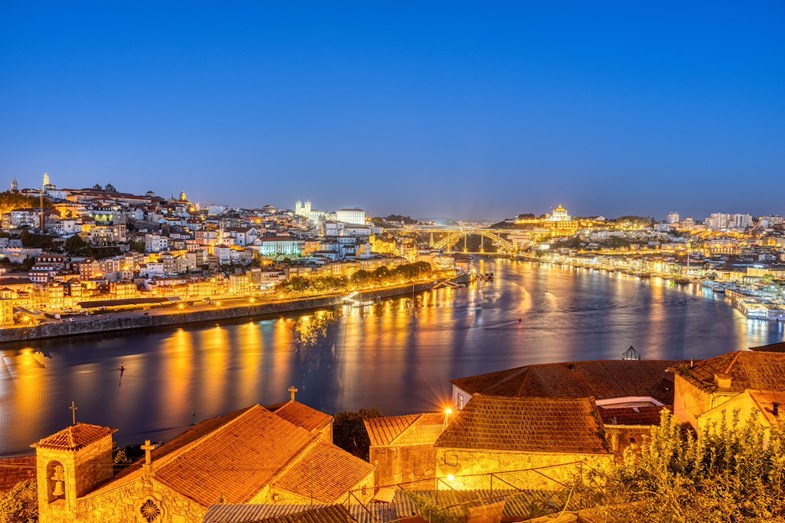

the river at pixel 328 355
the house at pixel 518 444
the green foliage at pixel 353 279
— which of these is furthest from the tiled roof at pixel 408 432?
the green foliage at pixel 353 279

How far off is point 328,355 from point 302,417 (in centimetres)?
507

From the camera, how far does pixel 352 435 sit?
3.37 meters

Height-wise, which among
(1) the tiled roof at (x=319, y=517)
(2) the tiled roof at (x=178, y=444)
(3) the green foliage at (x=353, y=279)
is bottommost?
(3) the green foliage at (x=353, y=279)

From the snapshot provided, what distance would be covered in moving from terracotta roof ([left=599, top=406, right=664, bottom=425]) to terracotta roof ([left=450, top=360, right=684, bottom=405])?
254mm

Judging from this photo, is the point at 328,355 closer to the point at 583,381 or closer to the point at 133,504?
the point at 583,381

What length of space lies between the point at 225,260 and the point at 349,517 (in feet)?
51.2

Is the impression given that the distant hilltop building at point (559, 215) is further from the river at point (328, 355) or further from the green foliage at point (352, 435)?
the green foliage at point (352, 435)

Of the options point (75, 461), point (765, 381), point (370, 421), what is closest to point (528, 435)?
point (370, 421)

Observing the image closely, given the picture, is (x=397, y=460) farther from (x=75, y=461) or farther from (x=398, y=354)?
(x=398, y=354)

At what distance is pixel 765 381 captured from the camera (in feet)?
7.59

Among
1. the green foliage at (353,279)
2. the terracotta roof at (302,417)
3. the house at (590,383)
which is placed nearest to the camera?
the terracotta roof at (302,417)

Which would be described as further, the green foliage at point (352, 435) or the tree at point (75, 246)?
the tree at point (75, 246)

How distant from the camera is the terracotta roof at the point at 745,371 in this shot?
227cm

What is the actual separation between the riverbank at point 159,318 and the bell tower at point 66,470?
8.17 metres
